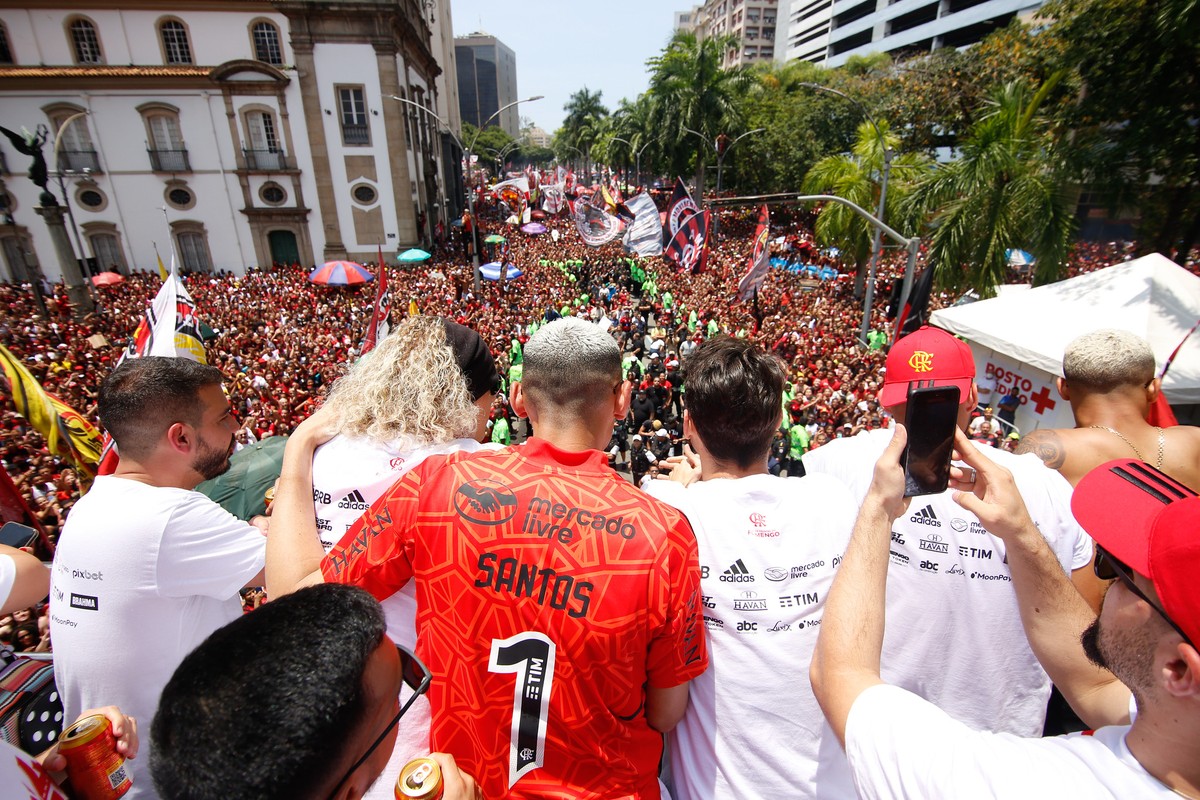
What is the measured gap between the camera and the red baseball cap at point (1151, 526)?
0.95 m

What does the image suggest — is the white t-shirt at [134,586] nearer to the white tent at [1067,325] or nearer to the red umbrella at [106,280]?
the white tent at [1067,325]

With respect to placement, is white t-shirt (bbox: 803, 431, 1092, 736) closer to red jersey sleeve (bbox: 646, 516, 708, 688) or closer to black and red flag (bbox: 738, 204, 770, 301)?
red jersey sleeve (bbox: 646, 516, 708, 688)

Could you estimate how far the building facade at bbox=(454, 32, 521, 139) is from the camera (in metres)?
149

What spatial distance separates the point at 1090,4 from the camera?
10.7 meters

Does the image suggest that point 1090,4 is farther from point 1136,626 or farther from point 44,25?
point 44,25

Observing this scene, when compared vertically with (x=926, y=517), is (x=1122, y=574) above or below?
above

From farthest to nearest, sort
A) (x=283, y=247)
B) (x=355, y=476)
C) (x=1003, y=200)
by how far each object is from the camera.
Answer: (x=283, y=247)
(x=1003, y=200)
(x=355, y=476)

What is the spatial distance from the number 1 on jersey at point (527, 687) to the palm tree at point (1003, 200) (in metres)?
14.0

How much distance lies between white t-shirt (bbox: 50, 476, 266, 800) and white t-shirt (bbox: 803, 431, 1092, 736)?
234 centimetres

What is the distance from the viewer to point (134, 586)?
6.28 feet

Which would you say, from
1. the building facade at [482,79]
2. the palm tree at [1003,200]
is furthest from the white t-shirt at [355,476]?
the building facade at [482,79]

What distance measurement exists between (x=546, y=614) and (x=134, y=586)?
1.54 metres

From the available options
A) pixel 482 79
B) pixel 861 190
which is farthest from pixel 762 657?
pixel 482 79

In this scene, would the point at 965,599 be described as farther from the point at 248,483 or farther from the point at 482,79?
the point at 482,79
